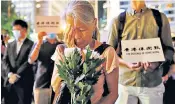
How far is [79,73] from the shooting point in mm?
1151

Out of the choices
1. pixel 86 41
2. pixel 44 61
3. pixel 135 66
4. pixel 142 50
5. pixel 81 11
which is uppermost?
pixel 81 11

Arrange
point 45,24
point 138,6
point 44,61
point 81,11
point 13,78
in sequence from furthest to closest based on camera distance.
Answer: point 13,78 → point 44,61 → point 45,24 → point 138,6 → point 81,11

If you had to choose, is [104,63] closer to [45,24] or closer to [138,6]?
[138,6]

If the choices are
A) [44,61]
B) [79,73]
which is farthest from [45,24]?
[79,73]

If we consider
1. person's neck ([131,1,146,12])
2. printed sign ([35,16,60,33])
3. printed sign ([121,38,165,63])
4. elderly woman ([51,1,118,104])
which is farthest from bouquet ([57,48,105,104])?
printed sign ([35,16,60,33])

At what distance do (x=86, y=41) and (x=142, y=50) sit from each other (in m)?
0.67

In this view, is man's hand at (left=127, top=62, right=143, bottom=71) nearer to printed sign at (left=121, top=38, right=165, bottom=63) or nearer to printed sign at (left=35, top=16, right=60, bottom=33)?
printed sign at (left=121, top=38, right=165, bottom=63)

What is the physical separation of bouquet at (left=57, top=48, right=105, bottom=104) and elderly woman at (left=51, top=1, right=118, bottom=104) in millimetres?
105

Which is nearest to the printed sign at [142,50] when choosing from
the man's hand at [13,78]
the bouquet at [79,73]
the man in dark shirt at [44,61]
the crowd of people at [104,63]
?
the crowd of people at [104,63]

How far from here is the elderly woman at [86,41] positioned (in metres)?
1.28

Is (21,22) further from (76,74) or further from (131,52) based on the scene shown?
(76,74)

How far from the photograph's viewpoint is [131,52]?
195 centimetres

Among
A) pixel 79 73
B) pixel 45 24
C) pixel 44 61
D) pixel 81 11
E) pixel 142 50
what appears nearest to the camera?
pixel 79 73

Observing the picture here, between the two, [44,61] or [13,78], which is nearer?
[44,61]
